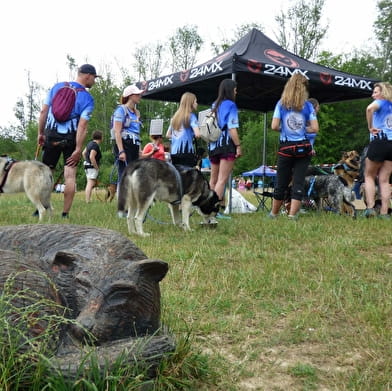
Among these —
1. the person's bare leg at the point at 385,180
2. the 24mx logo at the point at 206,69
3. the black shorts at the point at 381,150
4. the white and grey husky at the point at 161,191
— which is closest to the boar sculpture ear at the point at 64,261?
the white and grey husky at the point at 161,191

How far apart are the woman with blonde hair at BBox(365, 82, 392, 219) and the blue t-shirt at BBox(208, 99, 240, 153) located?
85.3 inches

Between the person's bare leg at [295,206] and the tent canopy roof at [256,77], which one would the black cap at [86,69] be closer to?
the tent canopy roof at [256,77]

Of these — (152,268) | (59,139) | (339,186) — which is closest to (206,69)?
(59,139)

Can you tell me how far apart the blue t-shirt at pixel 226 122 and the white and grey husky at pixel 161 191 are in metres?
0.88

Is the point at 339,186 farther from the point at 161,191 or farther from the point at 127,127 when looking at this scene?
the point at 127,127

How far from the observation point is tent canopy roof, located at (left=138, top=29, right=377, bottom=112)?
8070mm

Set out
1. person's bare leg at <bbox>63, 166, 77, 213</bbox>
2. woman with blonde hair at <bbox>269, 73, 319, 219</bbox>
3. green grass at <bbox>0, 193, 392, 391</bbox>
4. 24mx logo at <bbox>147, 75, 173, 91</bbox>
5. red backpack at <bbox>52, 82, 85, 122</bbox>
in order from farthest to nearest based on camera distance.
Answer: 24mx logo at <bbox>147, 75, 173, 91</bbox> < woman with blonde hair at <bbox>269, 73, 319, 219</bbox> < person's bare leg at <bbox>63, 166, 77, 213</bbox> < red backpack at <bbox>52, 82, 85, 122</bbox> < green grass at <bbox>0, 193, 392, 391</bbox>

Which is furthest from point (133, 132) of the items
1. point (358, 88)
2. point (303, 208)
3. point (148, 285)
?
point (148, 285)

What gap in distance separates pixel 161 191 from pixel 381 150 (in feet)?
11.8

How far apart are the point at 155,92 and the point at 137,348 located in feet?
28.0

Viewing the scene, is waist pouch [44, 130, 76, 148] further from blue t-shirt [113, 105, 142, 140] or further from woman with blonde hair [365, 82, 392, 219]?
woman with blonde hair [365, 82, 392, 219]

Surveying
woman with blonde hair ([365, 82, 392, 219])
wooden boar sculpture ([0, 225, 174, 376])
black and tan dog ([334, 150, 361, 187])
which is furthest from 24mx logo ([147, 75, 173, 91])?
wooden boar sculpture ([0, 225, 174, 376])

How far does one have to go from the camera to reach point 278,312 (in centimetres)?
289

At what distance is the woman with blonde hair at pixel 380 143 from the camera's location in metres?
6.92
